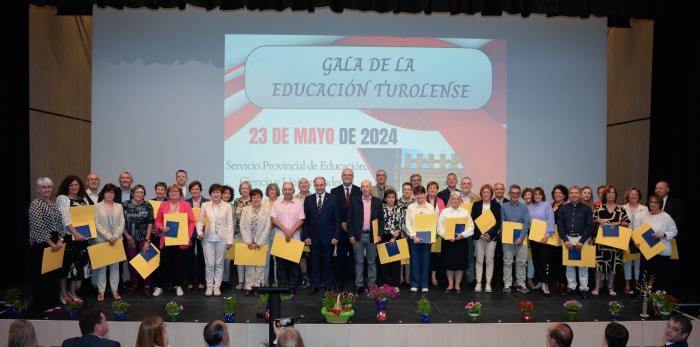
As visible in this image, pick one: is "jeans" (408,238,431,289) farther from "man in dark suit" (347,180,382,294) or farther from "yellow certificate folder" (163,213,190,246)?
"yellow certificate folder" (163,213,190,246)

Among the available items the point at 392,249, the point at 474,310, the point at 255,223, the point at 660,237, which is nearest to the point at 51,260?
the point at 255,223

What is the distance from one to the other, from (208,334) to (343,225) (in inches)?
152

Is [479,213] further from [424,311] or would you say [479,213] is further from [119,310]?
[119,310]

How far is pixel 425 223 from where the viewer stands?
6.78 meters

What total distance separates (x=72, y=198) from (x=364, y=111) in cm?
403

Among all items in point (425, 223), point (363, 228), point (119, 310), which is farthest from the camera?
point (363, 228)

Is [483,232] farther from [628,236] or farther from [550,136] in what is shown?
[550,136]

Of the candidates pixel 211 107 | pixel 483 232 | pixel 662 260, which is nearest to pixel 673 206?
pixel 662 260

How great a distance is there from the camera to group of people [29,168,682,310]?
6.61m

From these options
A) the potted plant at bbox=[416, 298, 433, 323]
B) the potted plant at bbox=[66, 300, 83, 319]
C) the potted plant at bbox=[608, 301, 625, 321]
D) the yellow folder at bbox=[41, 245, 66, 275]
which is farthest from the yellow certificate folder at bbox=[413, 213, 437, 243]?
the yellow folder at bbox=[41, 245, 66, 275]

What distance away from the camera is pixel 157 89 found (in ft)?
28.2

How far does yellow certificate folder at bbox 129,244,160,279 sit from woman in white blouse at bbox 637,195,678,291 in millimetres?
5375

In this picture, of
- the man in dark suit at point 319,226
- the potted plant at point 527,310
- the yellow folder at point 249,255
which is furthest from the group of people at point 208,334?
the man in dark suit at point 319,226

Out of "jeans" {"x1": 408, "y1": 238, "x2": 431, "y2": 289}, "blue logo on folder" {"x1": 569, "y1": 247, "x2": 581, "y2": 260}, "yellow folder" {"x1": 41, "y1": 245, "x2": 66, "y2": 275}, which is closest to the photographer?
"yellow folder" {"x1": 41, "y1": 245, "x2": 66, "y2": 275}
